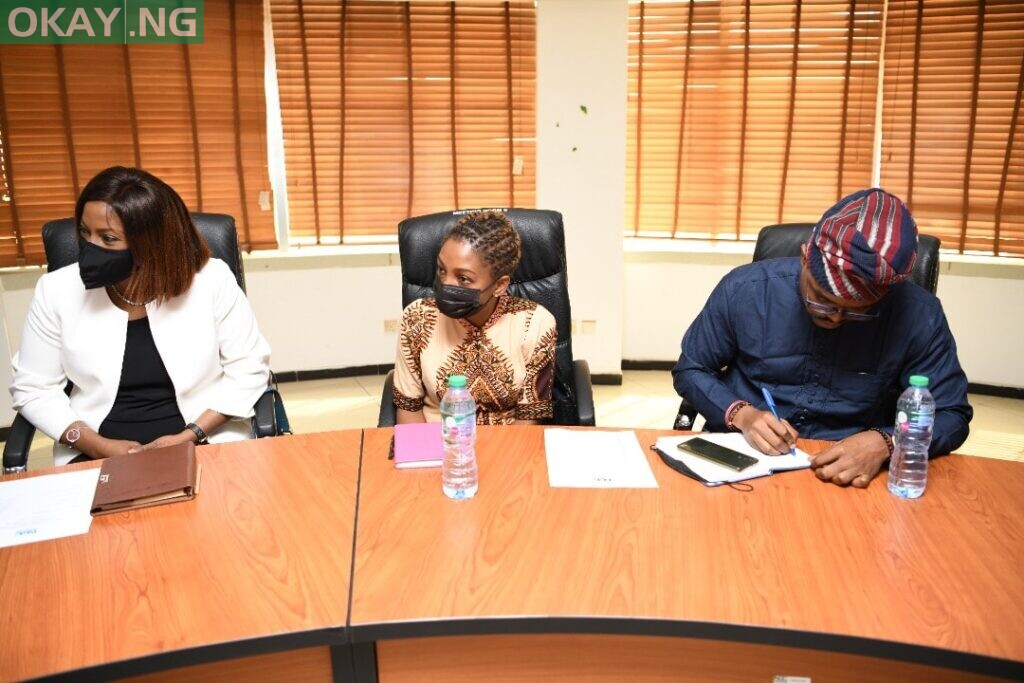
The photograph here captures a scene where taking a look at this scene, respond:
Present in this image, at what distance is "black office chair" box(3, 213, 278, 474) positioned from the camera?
6.39 feet

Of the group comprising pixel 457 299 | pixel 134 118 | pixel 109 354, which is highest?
pixel 134 118

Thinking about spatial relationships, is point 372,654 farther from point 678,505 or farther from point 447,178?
point 447,178

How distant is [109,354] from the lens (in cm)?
209

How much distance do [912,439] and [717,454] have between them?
0.39 metres

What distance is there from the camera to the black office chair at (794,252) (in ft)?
6.89

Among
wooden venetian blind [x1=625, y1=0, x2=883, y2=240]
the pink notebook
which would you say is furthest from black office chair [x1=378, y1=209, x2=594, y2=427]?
wooden venetian blind [x1=625, y1=0, x2=883, y2=240]

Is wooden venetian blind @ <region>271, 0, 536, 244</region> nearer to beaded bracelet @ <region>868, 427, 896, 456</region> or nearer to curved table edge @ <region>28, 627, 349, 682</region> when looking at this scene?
beaded bracelet @ <region>868, 427, 896, 456</region>

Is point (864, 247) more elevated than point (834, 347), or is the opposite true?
point (864, 247)

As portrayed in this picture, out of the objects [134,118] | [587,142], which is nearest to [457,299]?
[587,142]

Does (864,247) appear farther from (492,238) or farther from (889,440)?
(492,238)

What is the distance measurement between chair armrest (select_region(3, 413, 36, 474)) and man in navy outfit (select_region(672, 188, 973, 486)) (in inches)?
65.8

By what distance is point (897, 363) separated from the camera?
72.1 inches

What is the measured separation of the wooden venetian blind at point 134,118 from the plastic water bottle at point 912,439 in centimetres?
354

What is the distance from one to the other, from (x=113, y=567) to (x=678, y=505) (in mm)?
1037
